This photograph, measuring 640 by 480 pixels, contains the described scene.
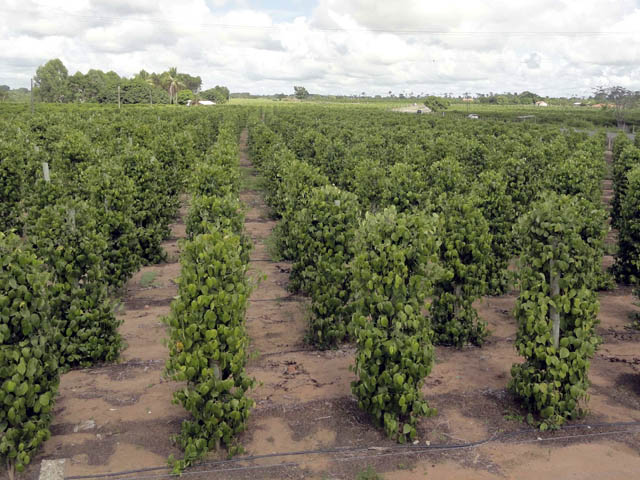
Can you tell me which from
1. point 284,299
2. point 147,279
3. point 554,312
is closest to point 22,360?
point 554,312

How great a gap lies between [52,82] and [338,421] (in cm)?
11593

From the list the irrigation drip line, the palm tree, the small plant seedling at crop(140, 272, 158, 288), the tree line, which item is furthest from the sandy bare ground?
the palm tree

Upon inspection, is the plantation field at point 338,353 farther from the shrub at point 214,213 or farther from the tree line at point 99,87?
the tree line at point 99,87

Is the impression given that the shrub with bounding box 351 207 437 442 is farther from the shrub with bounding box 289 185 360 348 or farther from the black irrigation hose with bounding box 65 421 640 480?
the shrub with bounding box 289 185 360 348

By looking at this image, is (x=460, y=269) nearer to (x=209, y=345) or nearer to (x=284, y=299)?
(x=284, y=299)

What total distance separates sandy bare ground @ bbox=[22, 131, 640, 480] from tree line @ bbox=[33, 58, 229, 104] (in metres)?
86.4

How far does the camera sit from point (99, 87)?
100438mm

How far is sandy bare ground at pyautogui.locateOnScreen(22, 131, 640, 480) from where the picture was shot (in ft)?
21.0

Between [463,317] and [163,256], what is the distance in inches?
317

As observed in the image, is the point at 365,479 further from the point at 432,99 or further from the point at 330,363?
the point at 432,99

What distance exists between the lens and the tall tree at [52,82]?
339ft

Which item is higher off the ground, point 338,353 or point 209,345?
point 209,345

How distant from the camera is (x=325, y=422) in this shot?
7258 mm

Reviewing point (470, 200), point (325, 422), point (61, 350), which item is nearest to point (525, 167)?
point (470, 200)
